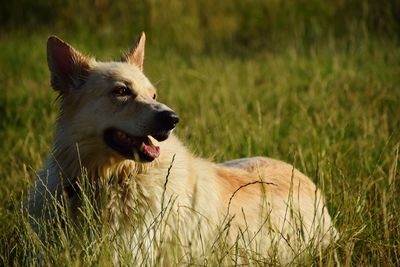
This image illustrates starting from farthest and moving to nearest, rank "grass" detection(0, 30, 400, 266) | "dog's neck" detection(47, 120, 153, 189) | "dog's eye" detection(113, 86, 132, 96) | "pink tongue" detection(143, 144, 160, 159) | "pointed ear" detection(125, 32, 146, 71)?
"pointed ear" detection(125, 32, 146, 71)
"dog's eye" detection(113, 86, 132, 96)
"dog's neck" detection(47, 120, 153, 189)
"pink tongue" detection(143, 144, 160, 159)
"grass" detection(0, 30, 400, 266)

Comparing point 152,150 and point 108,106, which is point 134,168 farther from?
point 108,106

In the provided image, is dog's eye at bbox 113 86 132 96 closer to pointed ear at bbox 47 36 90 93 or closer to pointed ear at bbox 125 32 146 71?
pointed ear at bbox 47 36 90 93

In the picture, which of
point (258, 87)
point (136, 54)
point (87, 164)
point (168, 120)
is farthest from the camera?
point (258, 87)

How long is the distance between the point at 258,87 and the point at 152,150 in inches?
191

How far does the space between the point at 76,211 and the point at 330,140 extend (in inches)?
107

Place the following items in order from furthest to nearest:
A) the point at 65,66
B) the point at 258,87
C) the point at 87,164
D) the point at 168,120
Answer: the point at 258,87 < the point at 65,66 < the point at 87,164 < the point at 168,120

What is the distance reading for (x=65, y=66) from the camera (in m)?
4.57

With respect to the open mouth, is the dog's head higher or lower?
higher

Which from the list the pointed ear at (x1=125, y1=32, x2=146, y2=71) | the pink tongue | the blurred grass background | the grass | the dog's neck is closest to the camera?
the grass

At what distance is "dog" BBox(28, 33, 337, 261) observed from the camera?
13.5ft

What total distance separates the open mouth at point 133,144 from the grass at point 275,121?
1.76 ft

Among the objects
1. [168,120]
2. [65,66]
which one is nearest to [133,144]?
[168,120]

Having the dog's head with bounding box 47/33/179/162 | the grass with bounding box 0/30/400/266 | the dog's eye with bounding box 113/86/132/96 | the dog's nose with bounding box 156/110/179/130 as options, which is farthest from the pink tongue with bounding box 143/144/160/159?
the grass with bounding box 0/30/400/266

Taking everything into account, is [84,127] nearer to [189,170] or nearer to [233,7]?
[189,170]
